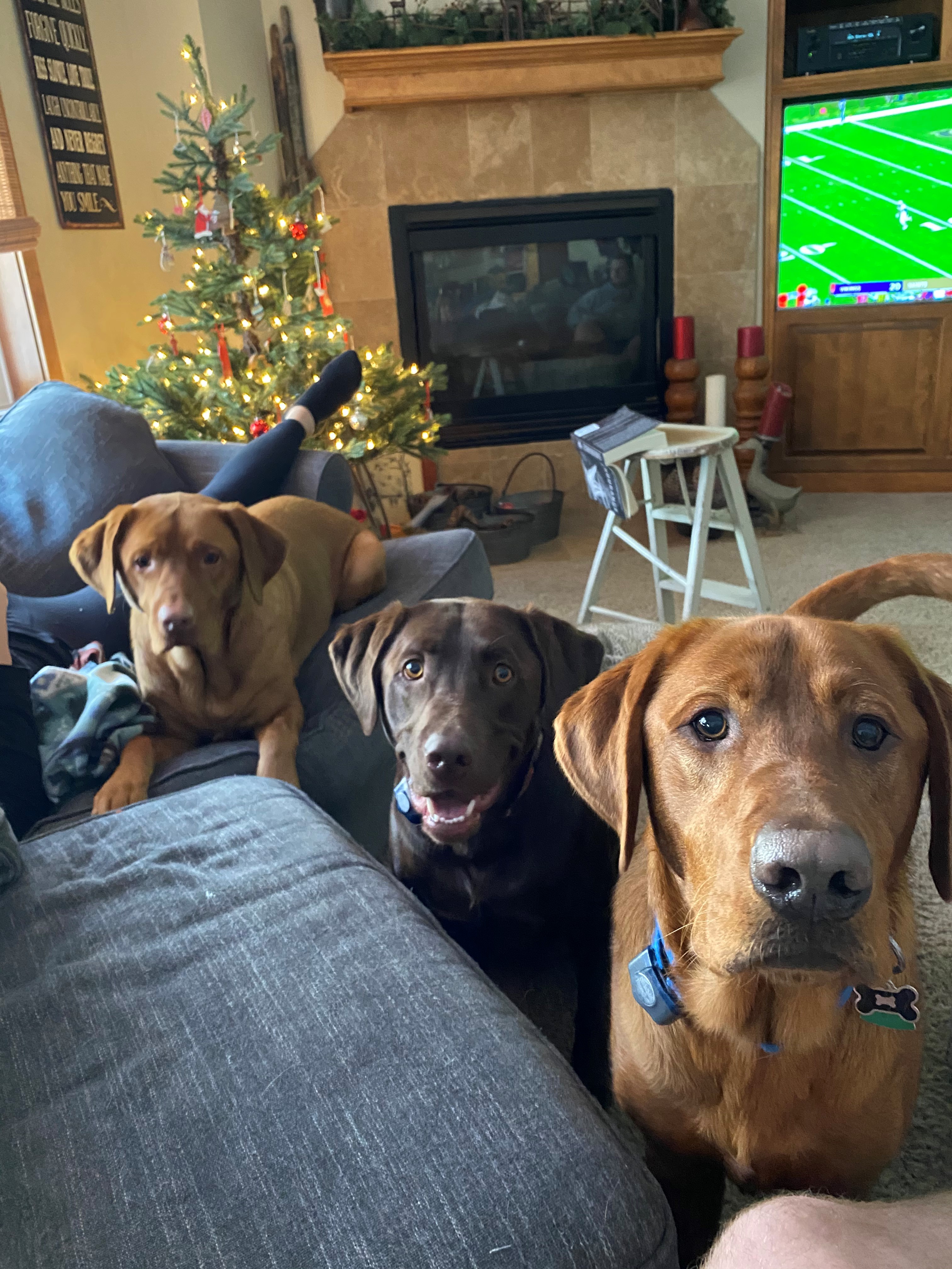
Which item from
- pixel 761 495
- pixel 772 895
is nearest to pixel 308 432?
pixel 772 895

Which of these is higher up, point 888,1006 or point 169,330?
point 169,330

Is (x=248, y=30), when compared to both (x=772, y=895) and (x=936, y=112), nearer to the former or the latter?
(x=936, y=112)

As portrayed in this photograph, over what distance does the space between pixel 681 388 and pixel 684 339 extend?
0.86 feet

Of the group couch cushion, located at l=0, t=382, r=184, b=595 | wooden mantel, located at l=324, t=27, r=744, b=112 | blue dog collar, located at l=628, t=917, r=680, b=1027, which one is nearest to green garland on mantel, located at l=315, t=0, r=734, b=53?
wooden mantel, located at l=324, t=27, r=744, b=112

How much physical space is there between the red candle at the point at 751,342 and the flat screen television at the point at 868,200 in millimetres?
440

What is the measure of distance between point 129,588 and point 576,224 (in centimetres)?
386

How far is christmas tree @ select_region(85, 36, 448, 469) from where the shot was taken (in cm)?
320

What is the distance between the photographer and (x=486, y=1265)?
2.10 ft

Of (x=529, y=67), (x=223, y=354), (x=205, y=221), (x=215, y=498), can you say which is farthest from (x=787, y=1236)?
(x=529, y=67)

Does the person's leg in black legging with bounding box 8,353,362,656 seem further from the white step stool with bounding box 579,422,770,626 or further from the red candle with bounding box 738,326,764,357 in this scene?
the red candle with bounding box 738,326,764,357

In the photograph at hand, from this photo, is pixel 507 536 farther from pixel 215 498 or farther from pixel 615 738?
pixel 615 738

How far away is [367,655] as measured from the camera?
147cm

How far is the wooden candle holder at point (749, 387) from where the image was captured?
4.62 metres

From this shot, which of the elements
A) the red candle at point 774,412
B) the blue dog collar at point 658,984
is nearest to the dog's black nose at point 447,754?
the blue dog collar at point 658,984
